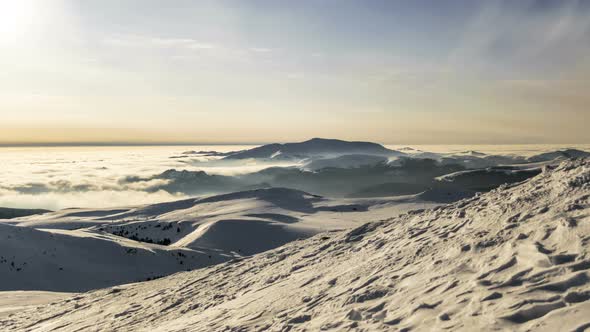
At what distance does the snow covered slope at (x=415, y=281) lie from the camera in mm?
5000

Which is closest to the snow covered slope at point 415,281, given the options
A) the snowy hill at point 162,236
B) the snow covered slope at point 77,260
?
the snow covered slope at point 77,260

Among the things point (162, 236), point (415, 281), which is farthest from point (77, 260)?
point (415, 281)

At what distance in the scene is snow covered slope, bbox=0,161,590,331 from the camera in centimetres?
500

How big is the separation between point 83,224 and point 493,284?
52.6 meters

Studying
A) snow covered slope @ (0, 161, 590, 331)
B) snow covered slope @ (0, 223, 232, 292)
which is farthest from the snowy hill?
snow covered slope @ (0, 161, 590, 331)

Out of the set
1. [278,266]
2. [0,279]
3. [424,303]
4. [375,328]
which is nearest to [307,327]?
[375,328]

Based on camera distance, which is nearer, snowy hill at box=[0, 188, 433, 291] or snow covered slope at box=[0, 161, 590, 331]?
snow covered slope at box=[0, 161, 590, 331]

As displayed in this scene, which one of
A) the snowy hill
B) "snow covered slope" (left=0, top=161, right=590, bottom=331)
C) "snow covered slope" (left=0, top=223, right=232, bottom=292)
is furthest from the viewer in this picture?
the snowy hill

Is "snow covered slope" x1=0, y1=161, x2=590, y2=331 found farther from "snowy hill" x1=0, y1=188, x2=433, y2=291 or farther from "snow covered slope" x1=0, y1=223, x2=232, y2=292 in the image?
"snowy hill" x1=0, y1=188, x2=433, y2=291

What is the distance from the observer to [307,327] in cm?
615

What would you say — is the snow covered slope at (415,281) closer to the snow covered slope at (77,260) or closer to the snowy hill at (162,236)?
the snow covered slope at (77,260)

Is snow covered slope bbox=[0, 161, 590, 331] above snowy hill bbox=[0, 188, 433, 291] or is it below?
above

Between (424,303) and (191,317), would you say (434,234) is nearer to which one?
(424,303)

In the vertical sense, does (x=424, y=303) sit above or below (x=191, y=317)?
above
